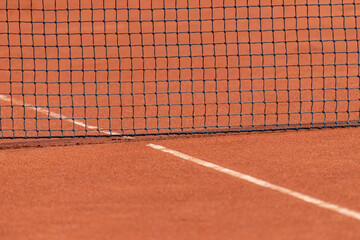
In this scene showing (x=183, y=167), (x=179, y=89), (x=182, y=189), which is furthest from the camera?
(x=179, y=89)

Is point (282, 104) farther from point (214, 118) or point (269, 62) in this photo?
point (269, 62)

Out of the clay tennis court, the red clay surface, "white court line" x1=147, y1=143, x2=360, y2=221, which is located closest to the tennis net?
the clay tennis court

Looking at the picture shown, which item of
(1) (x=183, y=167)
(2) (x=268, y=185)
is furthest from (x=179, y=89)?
(2) (x=268, y=185)

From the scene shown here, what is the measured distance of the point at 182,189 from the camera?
21.1ft

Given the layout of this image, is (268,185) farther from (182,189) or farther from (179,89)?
(179,89)

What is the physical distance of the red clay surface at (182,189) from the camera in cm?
552

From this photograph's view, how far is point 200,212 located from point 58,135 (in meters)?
3.19

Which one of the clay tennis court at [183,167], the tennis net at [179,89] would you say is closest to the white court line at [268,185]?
the clay tennis court at [183,167]

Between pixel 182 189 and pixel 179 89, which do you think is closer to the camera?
pixel 182 189

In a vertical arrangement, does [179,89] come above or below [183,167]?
above

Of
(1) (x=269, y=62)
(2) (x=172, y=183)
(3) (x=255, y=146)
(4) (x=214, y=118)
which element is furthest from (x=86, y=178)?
(1) (x=269, y=62)

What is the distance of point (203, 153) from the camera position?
7.58 m

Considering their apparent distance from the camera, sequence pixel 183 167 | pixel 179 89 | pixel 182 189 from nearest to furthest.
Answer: pixel 182 189 → pixel 183 167 → pixel 179 89

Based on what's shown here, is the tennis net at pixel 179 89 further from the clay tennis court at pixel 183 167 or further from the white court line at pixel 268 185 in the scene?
the white court line at pixel 268 185
